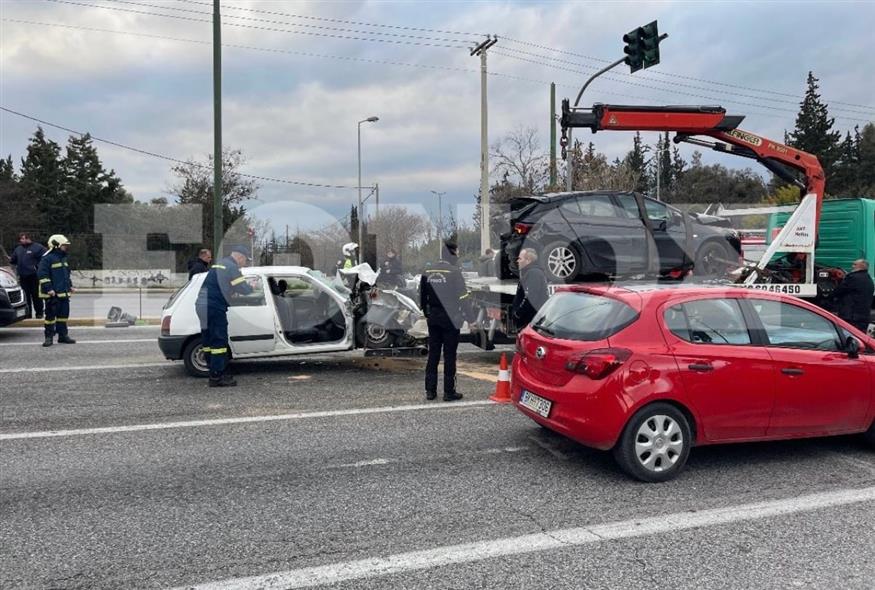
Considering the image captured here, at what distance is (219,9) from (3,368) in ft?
36.3

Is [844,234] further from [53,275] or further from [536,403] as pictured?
[53,275]

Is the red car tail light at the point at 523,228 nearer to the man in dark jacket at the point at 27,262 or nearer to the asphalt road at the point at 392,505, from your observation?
the asphalt road at the point at 392,505

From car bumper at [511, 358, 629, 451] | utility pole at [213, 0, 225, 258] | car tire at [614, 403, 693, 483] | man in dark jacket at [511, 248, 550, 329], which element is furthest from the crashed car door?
utility pole at [213, 0, 225, 258]

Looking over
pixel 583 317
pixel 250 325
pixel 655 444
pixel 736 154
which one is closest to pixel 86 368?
pixel 250 325

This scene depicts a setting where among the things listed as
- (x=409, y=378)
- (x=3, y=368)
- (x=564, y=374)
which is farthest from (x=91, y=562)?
(x=3, y=368)

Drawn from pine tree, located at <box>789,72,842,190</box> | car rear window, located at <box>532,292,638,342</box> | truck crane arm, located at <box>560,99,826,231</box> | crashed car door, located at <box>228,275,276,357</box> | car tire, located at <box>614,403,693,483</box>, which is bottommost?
car tire, located at <box>614,403,693,483</box>

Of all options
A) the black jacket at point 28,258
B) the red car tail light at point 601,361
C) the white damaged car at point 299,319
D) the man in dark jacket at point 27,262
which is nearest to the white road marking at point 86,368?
the white damaged car at point 299,319

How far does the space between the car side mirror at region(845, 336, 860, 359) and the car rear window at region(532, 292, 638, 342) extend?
1969mm

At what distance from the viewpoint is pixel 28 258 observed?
1361 cm

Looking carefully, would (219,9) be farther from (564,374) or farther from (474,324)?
(564,374)

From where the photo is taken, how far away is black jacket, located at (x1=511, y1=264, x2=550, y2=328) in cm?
784

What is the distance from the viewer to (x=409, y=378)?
8914 mm

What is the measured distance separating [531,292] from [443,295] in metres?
1.20

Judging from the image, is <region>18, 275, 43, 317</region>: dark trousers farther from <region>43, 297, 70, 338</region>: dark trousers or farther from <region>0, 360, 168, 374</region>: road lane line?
<region>0, 360, 168, 374</region>: road lane line
